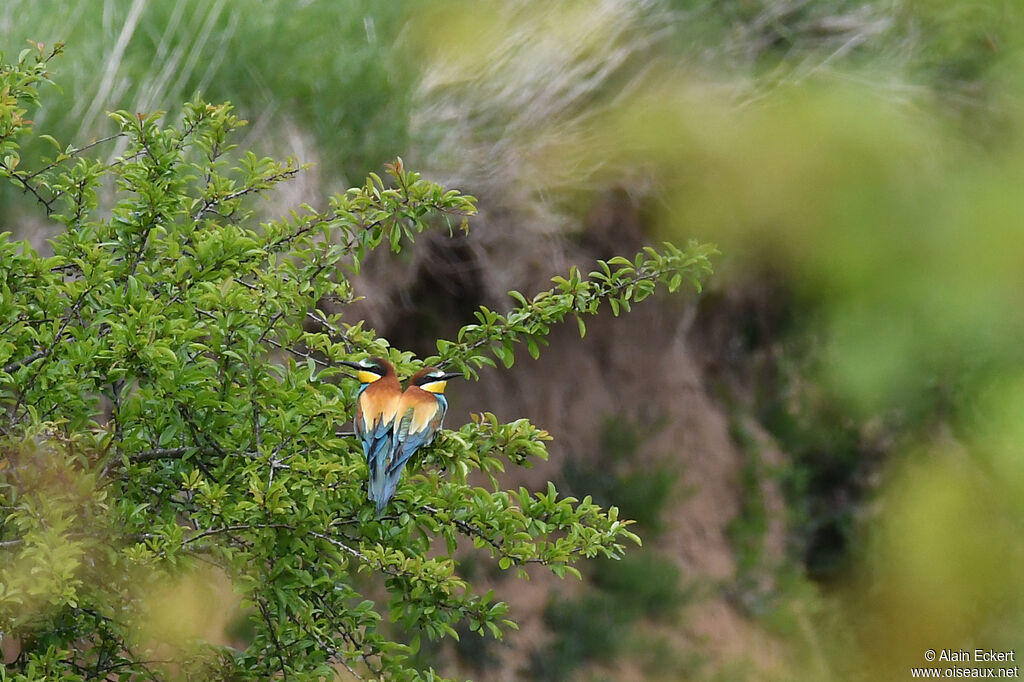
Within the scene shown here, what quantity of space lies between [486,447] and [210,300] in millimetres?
741

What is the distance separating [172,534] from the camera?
97.3 inches

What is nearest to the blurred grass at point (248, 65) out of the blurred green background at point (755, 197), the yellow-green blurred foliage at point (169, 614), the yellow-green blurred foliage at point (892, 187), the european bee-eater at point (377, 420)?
the blurred green background at point (755, 197)

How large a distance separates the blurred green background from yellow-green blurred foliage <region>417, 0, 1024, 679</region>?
0.02 metres

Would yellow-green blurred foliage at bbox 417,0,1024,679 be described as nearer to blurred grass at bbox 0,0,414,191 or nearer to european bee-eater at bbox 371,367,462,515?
blurred grass at bbox 0,0,414,191

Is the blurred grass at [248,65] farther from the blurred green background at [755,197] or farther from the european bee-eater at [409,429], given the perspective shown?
the european bee-eater at [409,429]

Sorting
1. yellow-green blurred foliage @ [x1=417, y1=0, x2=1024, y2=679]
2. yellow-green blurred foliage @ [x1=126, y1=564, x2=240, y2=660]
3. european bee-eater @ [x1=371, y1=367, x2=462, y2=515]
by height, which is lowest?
yellow-green blurred foliage @ [x1=417, y1=0, x2=1024, y2=679]

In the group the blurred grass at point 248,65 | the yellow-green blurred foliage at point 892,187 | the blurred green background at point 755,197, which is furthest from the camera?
the yellow-green blurred foliage at point 892,187

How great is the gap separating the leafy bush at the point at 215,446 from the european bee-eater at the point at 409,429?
0.21ft

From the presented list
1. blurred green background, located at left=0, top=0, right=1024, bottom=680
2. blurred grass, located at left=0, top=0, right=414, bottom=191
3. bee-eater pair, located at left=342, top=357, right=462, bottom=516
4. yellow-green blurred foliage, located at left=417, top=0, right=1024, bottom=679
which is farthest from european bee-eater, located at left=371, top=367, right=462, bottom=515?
yellow-green blurred foliage, located at left=417, top=0, right=1024, bottom=679

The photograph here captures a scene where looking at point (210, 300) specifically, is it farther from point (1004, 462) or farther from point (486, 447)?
point (1004, 462)

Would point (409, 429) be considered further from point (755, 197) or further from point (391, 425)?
point (755, 197)

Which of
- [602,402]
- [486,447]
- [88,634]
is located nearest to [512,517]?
[486,447]

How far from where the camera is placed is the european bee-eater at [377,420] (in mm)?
2484

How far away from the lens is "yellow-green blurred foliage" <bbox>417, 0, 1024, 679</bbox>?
596cm
